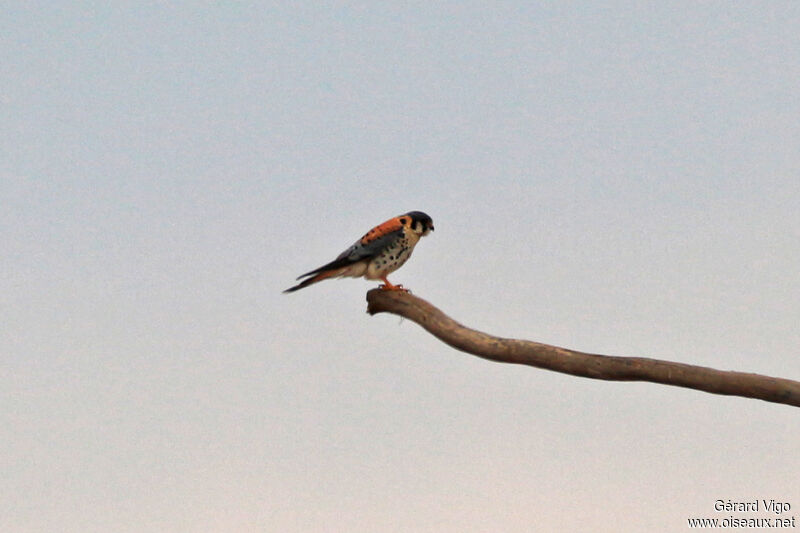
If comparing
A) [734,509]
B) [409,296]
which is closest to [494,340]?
[409,296]

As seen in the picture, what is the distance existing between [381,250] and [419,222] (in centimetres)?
28

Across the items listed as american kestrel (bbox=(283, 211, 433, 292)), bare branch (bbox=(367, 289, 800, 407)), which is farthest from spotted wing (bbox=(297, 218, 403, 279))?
bare branch (bbox=(367, 289, 800, 407))

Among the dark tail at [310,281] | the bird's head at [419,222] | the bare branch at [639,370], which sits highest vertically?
the bird's head at [419,222]

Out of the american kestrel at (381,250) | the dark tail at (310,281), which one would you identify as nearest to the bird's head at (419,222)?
the american kestrel at (381,250)

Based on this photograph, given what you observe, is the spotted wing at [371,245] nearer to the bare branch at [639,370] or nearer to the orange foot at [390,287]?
the orange foot at [390,287]

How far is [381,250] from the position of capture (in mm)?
5375

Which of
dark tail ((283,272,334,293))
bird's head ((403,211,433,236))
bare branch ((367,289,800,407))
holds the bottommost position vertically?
bare branch ((367,289,800,407))

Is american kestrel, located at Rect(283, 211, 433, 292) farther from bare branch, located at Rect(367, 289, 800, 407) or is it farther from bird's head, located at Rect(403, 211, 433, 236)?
bare branch, located at Rect(367, 289, 800, 407)

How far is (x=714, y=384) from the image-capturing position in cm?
473

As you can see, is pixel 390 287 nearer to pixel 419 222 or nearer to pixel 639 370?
pixel 419 222

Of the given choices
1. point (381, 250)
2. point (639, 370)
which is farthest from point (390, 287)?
point (639, 370)

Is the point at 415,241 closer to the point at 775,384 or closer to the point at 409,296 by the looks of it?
the point at 409,296

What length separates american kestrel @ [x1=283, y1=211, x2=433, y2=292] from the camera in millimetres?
5371

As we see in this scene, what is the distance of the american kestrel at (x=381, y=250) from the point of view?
5371mm
